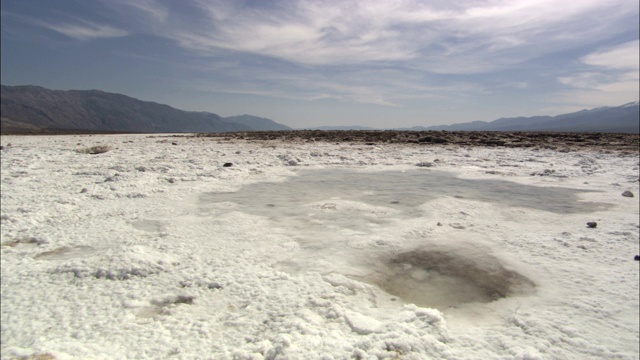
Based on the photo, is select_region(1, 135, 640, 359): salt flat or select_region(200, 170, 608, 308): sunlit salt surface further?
select_region(200, 170, 608, 308): sunlit salt surface

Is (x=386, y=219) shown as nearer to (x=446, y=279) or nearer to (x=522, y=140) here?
(x=446, y=279)

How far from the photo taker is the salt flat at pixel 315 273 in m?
2.01

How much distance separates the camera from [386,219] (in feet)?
14.4

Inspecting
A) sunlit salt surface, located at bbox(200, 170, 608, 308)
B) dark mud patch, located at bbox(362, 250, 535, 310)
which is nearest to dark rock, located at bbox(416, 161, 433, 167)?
sunlit salt surface, located at bbox(200, 170, 608, 308)

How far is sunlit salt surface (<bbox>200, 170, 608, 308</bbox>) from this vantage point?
2795 millimetres

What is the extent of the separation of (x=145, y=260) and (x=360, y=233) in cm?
207

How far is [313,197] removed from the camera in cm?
551

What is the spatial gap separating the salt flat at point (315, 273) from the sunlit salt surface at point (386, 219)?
0.08ft

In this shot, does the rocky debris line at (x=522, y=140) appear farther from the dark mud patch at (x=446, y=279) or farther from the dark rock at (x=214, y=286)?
the dark rock at (x=214, y=286)

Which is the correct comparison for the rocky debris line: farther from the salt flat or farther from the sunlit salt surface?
the salt flat

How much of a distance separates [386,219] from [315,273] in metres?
1.83

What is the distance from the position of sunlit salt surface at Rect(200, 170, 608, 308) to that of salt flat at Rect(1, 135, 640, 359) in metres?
0.02

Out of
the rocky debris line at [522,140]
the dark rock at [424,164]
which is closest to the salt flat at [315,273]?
the dark rock at [424,164]

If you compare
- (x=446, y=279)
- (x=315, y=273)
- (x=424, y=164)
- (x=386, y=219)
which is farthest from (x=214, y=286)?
(x=424, y=164)
